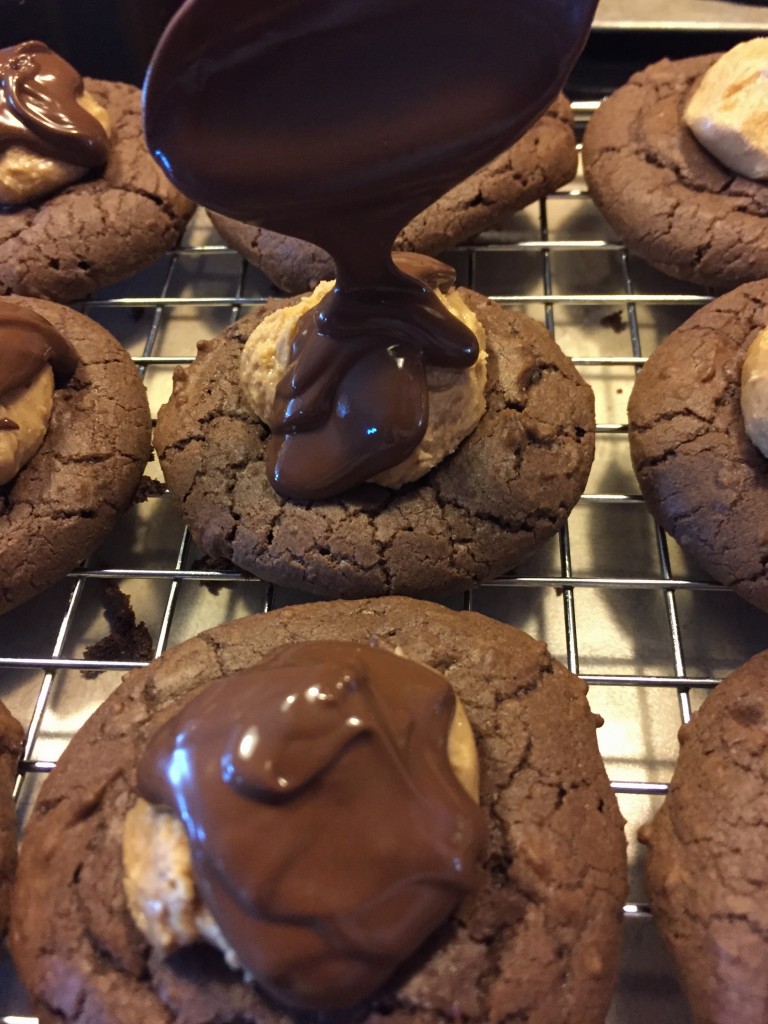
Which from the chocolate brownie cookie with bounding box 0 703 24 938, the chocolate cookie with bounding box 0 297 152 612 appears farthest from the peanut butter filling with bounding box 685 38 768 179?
the chocolate brownie cookie with bounding box 0 703 24 938

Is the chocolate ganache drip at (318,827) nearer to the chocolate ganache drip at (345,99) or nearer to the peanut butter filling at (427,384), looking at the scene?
the peanut butter filling at (427,384)

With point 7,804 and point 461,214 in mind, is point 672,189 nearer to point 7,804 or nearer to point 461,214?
point 461,214

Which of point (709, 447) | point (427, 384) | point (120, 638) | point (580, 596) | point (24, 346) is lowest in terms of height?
point (580, 596)

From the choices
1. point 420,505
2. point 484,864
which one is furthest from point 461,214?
point 484,864

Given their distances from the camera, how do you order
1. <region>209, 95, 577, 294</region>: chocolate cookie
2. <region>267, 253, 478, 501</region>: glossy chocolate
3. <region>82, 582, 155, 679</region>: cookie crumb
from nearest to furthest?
<region>267, 253, 478, 501</region>: glossy chocolate, <region>82, 582, 155, 679</region>: cookie crumb, <region>209, 95, 577, 294</region>: chocolate cookie

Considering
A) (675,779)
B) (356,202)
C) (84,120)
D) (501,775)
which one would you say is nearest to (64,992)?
(501,775)

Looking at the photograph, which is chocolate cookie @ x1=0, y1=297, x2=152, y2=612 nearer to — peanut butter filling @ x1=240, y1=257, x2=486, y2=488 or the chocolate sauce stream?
the chocolate sauce stream
